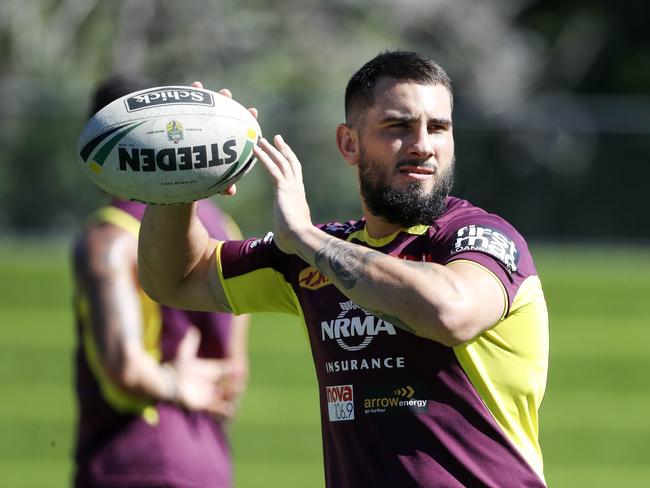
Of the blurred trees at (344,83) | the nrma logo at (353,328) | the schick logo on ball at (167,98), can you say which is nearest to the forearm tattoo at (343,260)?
the nrma logo at (353,328)

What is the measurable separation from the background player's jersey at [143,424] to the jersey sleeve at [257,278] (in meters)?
1.10

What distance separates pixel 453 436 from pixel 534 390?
0.32m

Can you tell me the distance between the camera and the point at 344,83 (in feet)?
71.4

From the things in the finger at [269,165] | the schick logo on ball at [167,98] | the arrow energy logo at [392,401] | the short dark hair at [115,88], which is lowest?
the arrow energy logo at [392,401]

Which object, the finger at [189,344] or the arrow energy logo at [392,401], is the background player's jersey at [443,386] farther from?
the finger at [189,344]

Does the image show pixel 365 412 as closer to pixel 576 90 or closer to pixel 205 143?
pixel 205 143

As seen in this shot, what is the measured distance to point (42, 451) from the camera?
1227 cm

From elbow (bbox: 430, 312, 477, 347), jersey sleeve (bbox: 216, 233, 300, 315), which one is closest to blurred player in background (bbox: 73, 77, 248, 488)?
jersey sleeve (bbox: 216, 233, 300, 315)

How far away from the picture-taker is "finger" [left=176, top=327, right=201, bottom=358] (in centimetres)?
568

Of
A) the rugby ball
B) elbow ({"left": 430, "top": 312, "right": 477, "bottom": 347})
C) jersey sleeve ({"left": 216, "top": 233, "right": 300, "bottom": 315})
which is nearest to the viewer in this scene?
elbow ({"left": 430, "top": 312, "right": 477, "bottom": 347})

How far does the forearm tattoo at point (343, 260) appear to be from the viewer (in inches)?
151

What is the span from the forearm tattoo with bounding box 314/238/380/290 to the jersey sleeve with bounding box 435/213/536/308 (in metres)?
0.28

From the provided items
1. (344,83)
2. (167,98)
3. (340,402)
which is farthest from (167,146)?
(344,83)

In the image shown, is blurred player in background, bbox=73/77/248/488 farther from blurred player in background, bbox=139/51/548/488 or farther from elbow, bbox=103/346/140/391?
blurred player in background, bbox=139/51/548/488
